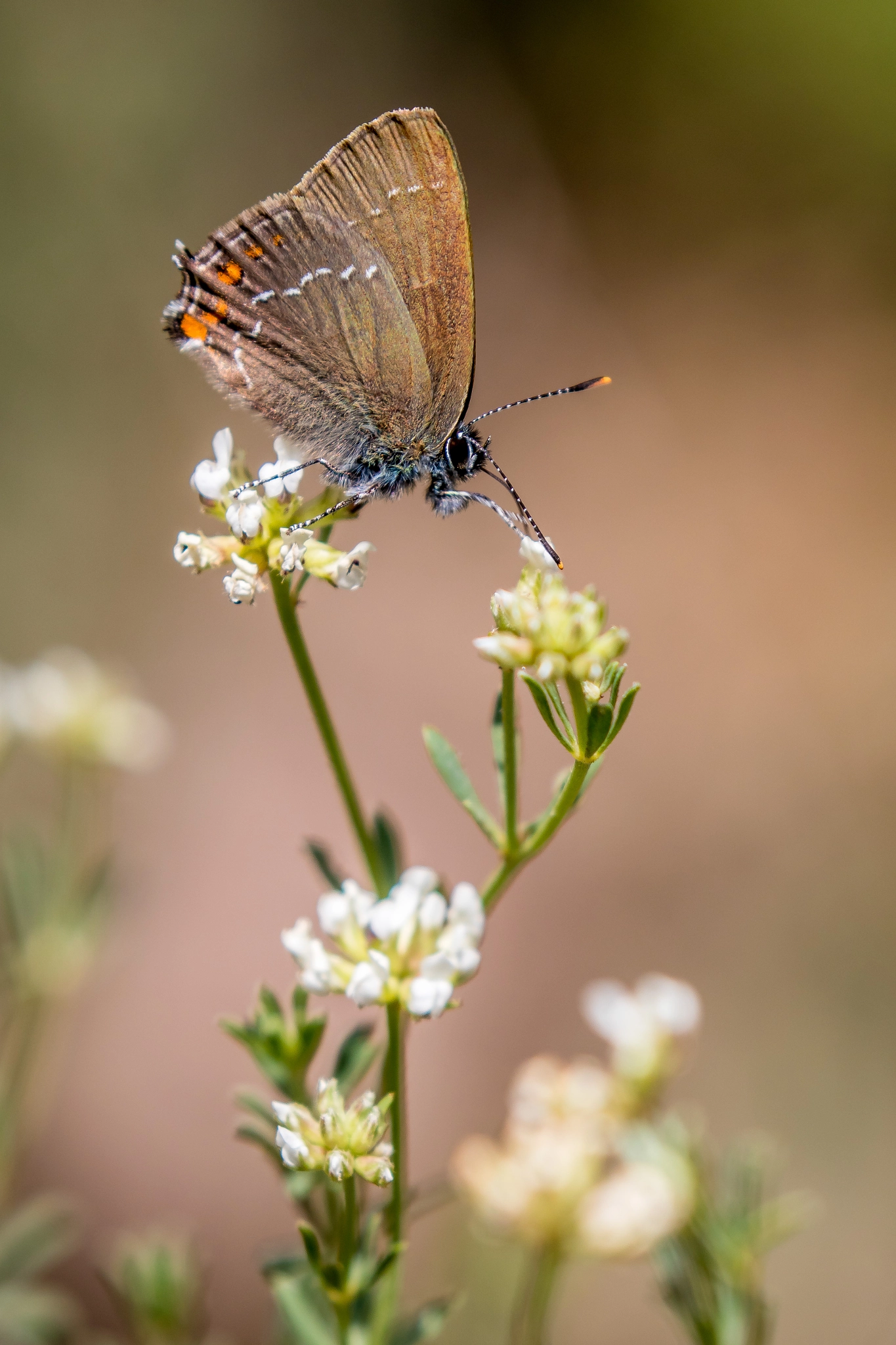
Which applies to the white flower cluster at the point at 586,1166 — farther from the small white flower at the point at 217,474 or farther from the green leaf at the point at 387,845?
the small white flower at the point at 217,474

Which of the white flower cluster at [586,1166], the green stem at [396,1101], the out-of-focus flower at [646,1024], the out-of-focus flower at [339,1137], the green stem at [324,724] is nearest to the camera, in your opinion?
the out-of-focus flower at [339,1137]

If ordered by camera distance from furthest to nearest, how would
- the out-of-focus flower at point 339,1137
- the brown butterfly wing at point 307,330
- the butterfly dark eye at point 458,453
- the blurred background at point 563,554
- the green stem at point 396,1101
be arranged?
the blurred background at point 563,554
the butterfly dark eye at point 458,453
the brown butterfly wing at point 307,330
the green stem at point 396,1101
the out-of-focus flower at point 339,1137

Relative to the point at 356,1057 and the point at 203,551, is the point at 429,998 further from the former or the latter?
the point at 203,551

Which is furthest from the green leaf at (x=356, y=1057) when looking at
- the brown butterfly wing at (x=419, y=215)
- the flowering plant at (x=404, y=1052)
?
the brown butterfly wing at (x=419, y=215)

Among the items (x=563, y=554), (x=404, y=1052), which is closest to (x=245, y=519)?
(x=404, y=1052)

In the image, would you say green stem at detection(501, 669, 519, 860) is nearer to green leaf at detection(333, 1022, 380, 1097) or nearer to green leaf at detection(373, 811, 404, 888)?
green leaf at detection(373, 811, 404, 888)

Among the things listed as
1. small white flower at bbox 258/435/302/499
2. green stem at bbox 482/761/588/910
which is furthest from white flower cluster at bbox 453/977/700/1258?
small white flower at bbox 258/435/302/499

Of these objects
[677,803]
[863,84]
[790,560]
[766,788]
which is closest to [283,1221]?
[677,803]
